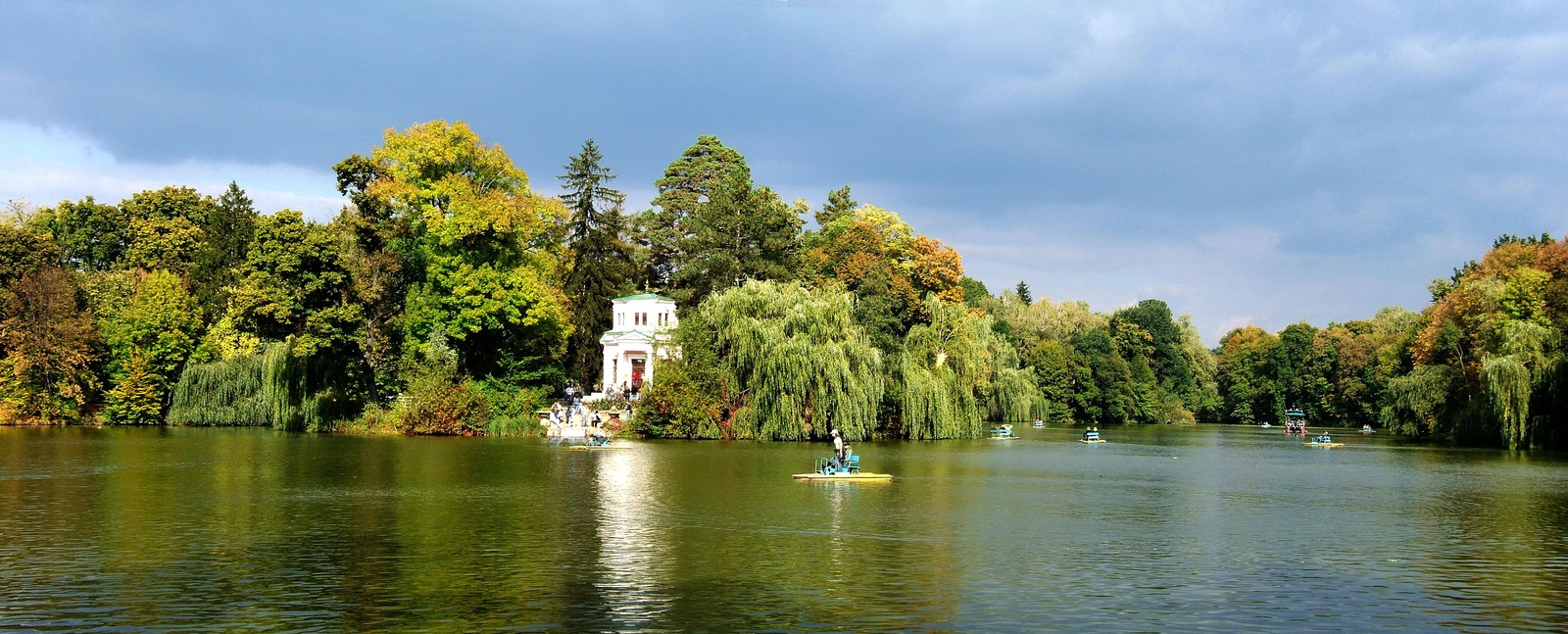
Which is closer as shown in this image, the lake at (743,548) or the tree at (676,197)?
the lake at (743,548)

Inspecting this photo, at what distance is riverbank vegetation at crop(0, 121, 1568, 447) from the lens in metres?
59.5

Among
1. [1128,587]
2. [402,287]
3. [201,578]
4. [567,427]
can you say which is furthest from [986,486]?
[402,287]

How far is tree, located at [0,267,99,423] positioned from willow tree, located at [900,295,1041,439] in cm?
4816

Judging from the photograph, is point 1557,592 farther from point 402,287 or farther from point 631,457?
point 402,287

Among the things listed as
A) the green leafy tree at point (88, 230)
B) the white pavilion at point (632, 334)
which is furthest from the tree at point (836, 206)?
the green leafy tree at point (88, 230)

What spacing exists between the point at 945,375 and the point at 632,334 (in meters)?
21.3

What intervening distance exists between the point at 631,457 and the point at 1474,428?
47.4 metres

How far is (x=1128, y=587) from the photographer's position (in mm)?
18906

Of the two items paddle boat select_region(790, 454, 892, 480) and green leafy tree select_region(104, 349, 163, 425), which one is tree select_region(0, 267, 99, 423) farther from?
paddle boat select_region(790, 454, 892, 480)

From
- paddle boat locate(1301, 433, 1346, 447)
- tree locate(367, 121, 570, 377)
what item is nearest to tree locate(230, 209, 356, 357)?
tree locate(367, 121, 570, 377)

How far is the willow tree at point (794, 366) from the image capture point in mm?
56969

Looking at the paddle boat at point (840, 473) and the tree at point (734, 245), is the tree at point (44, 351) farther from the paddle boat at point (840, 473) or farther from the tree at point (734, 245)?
the paddle boat at point (840, 473)

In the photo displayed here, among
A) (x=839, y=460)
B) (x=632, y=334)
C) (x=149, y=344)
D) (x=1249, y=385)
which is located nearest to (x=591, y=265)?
(x=632, y=334)

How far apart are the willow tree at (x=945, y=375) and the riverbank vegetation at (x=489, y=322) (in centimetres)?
16
